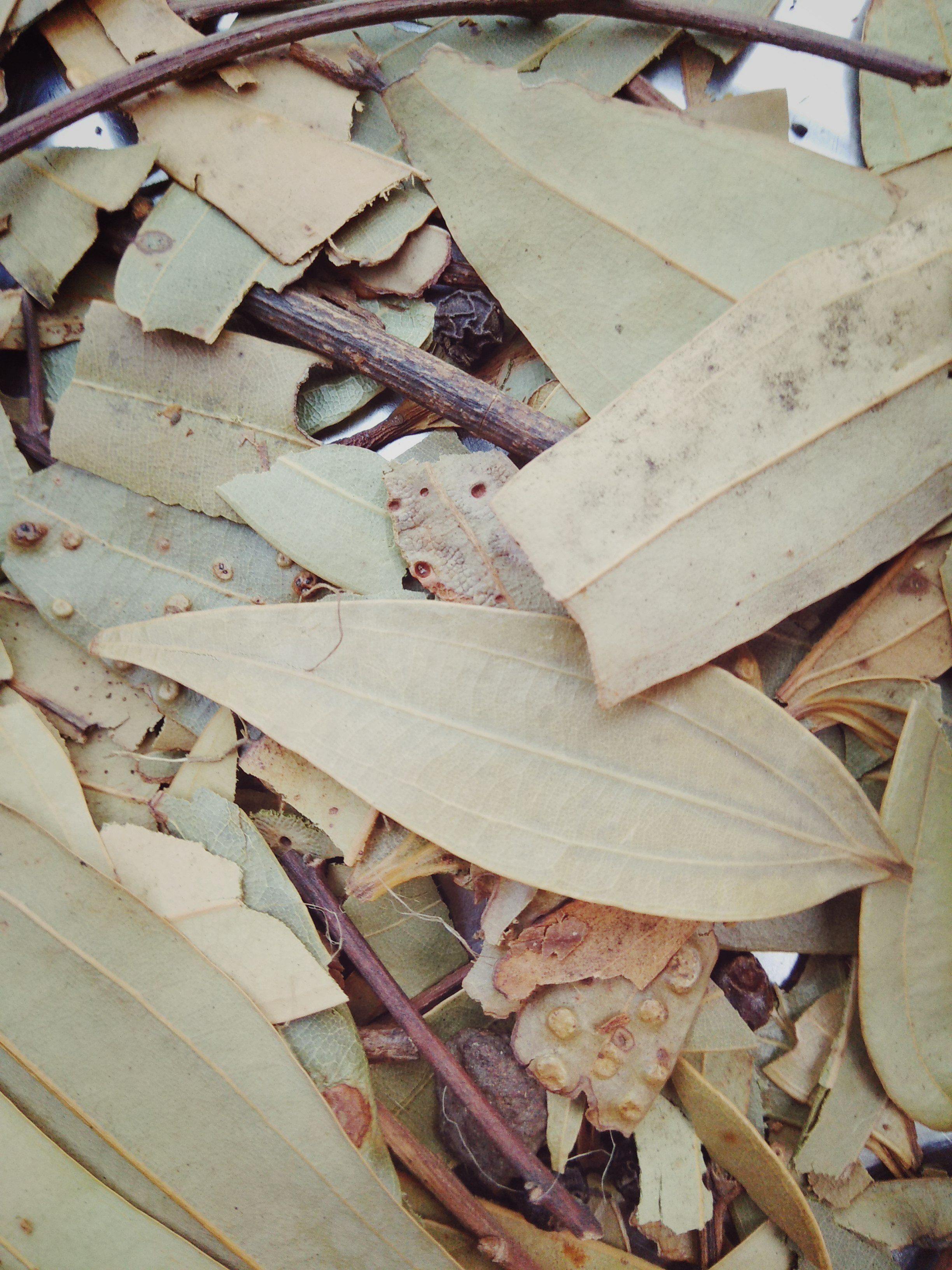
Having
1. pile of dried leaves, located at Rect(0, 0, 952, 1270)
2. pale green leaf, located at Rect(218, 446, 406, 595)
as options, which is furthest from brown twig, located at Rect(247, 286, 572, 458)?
pale green leaf, located at Rect(218, 446, 406, 595)

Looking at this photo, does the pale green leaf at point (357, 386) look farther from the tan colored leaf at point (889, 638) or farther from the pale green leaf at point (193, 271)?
the tan colored leaf at point (889, 638)

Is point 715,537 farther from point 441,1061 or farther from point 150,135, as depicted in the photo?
point 150,135

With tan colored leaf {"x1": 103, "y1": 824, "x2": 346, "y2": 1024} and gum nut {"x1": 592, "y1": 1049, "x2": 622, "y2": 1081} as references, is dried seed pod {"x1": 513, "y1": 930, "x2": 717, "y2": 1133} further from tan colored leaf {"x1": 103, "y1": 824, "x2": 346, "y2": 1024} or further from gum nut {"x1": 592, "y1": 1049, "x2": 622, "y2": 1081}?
tan colored leaf {"x1": 103, "y1": 824, "x2": 346, "y2": 1024}

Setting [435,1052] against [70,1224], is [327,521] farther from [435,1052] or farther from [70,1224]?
[70,1224]

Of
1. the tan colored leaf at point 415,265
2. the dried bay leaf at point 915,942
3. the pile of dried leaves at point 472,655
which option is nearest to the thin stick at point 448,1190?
the pile of dried leaves at point 472,655

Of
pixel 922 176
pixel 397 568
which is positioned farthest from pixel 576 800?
pixel 922 176
